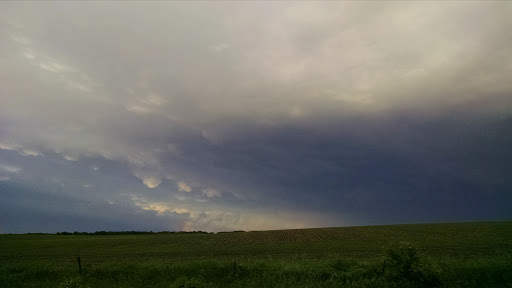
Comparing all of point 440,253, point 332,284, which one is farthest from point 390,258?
Answer: point 440,253

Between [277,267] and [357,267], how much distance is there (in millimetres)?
5723

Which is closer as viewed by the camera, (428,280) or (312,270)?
(428,280)

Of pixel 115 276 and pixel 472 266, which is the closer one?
pixel 472 266

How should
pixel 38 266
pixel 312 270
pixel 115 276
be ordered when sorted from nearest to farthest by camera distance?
pixel 312 270 < pixel 115 276 < pixel 38 266

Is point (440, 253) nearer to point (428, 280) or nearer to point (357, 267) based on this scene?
point (357, 267)

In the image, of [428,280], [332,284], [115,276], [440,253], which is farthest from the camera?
[440,253]

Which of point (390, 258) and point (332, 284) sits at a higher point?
point (390, 258)

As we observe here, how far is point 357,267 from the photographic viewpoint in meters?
24.0

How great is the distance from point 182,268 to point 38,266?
42.3 ft

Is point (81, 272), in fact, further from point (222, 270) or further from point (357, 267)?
point (357, 267)

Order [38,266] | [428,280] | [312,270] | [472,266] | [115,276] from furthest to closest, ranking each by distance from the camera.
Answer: [38,266], [115,276], [312,270], [472,266], [428,280]

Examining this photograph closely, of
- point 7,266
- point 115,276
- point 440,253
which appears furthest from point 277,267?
point 440,253

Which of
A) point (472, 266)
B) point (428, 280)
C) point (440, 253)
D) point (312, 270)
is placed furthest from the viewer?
point (440, 253)

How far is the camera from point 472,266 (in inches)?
856
